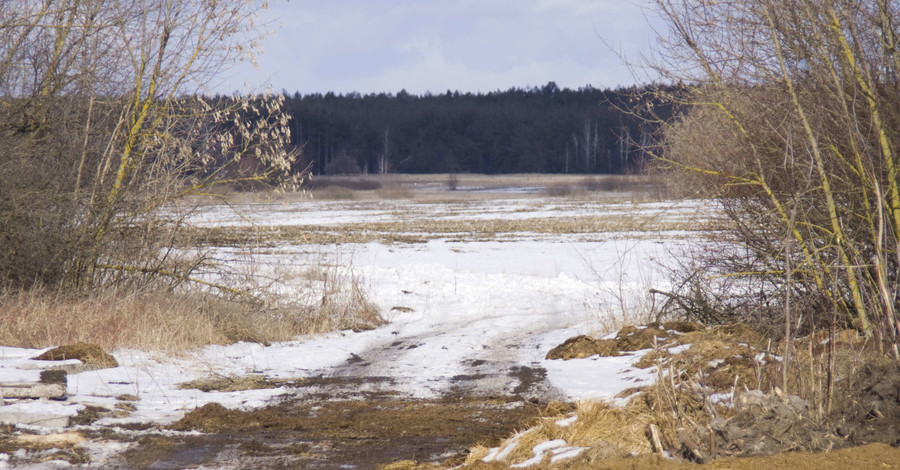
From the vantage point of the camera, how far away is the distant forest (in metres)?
114

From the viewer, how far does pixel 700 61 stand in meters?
8.06

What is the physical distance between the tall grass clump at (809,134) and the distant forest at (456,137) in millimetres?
101588

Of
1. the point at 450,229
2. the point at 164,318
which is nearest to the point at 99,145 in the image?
the point at 164,318

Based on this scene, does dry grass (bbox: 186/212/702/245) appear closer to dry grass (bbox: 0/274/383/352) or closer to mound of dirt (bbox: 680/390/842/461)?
dry grass (bbox: 0/274/383/352)

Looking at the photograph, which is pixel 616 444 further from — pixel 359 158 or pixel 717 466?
pixel 359 158

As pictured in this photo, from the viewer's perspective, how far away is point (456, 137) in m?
130

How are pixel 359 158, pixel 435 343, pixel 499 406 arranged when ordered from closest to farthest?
pixel 499 406 < pixel 435 343 < pixel 359 158

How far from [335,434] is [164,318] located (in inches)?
183

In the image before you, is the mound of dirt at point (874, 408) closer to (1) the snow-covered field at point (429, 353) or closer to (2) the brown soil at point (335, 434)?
(2) the brown soil at point (335, 434)

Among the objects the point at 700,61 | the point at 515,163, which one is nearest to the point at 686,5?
the point at 700,61

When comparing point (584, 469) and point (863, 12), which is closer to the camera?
point (584, 469)

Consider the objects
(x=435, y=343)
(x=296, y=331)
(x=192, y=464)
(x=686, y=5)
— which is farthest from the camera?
(x=296, y=331)

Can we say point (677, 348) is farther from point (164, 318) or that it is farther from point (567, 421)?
point (164, 318)

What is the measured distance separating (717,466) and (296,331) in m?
8.16
